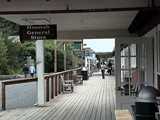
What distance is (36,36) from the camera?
13.0 metres

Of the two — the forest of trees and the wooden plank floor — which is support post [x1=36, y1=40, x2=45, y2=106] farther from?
the forest of trees

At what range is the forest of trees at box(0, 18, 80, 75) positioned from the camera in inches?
1882

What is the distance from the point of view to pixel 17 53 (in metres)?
53.7

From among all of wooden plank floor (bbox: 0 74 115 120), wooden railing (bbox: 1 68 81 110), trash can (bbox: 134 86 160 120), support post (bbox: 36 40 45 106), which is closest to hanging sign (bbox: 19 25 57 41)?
wooden plank floor (bbox: 0 74 115 120)

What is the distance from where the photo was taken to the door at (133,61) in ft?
52.3

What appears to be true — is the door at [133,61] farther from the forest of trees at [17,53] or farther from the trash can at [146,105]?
the forest of trees at [17,53]

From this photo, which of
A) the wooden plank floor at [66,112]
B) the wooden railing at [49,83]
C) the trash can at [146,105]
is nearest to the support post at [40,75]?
the wooden plank floor at [66,112]

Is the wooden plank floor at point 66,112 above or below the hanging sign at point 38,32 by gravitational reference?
below

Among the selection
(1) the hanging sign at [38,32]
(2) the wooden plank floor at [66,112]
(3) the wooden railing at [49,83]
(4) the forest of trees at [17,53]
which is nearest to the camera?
(1) the hanging sign at [38,32]

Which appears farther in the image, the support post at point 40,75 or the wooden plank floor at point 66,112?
the support post at point 40,75

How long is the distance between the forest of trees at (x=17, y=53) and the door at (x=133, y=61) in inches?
1143

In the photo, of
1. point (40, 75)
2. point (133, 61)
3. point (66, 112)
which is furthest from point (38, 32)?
point (133, 61)

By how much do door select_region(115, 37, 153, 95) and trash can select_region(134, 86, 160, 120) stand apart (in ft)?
26.9

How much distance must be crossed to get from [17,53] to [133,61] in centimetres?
3781
